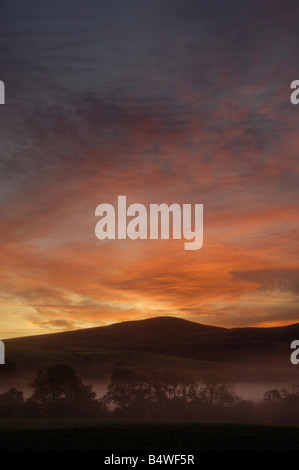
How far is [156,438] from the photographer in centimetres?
6225

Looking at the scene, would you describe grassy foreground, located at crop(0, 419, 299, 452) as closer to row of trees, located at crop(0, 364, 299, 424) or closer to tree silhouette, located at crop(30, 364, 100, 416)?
row of trees, located at crop(0, 364, 299, 424)

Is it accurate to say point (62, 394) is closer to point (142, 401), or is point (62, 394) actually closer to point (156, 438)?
point (142, 401)

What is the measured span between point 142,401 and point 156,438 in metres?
91.4

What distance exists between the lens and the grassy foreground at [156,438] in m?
56.7

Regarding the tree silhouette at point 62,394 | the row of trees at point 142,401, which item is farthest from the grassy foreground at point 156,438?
the tree silhouette at point 62,394

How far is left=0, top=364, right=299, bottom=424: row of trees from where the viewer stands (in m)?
133

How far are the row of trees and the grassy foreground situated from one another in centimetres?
5844

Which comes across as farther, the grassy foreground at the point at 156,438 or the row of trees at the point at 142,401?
the row of trees at the point at 142,401

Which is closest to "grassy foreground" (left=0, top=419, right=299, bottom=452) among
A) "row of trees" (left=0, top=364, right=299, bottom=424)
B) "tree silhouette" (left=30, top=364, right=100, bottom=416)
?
"row of trees" (left=0, top=364, right=299, bottom=424)

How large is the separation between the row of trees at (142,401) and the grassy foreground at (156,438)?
2301 inches

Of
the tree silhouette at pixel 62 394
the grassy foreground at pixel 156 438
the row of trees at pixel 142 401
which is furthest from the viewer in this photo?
the tree silhouette at pixel 62 394

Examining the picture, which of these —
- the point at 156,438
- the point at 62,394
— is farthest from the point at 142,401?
the point at 156,438

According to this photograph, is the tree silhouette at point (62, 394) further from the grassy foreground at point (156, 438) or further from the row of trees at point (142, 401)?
the grassy foreground at point (156, 438)
